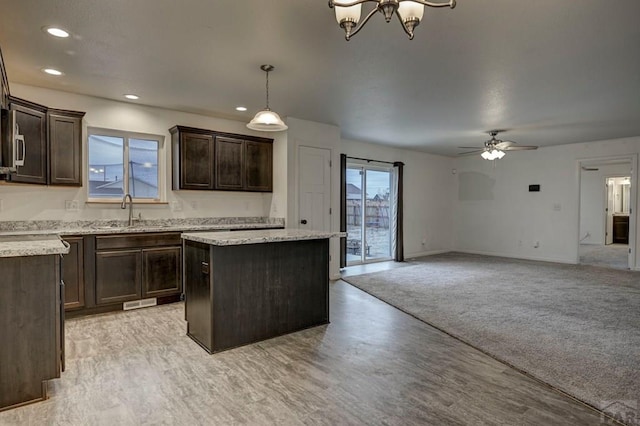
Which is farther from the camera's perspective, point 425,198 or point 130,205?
point 425,198

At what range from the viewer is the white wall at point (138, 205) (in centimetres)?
399

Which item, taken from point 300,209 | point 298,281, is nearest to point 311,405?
point 298,281

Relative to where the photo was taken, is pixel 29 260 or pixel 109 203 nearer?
pixel 29 260

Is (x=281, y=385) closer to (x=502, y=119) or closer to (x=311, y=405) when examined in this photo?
(x=311, y=405)

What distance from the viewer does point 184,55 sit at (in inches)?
124

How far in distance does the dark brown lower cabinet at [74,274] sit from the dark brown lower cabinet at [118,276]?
Answer: 0.51 feet

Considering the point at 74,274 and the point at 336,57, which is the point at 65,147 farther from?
the point at 336,57

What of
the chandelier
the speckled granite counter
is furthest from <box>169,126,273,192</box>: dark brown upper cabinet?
the chandelier

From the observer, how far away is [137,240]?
13.8 feet

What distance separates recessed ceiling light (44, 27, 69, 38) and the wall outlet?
2.13 meters

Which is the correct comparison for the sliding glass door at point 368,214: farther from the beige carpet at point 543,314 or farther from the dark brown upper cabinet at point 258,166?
the dark brown upper cabinet at point 258,166

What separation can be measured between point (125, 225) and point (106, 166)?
2.59 feet

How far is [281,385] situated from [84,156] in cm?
370

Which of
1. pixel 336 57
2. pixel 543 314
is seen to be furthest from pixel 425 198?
pixel 336 57
